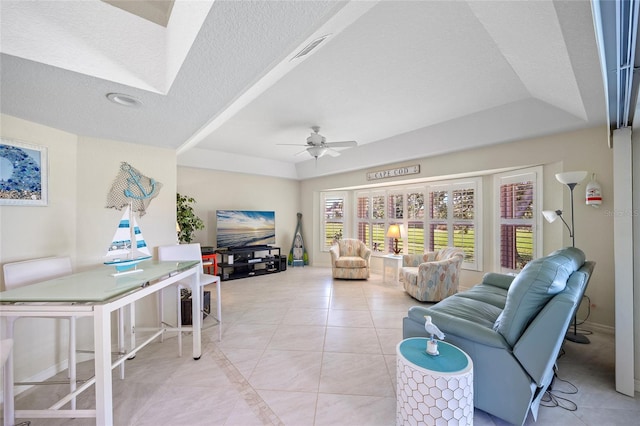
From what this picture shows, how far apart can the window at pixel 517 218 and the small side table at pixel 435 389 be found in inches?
126

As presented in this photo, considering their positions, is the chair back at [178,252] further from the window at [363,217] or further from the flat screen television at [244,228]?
the window at [363,217]

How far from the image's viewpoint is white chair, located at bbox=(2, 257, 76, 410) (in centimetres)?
175

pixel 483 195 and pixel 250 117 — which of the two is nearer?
pixel 250 117

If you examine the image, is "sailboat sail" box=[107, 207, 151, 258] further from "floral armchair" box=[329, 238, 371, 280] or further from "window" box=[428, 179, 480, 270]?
"window" box=[428, 179, 480, 270]

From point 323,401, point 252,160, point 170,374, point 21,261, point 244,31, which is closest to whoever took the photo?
point 244,31

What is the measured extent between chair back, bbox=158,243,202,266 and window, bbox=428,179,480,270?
424cm

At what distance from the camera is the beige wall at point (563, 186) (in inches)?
113

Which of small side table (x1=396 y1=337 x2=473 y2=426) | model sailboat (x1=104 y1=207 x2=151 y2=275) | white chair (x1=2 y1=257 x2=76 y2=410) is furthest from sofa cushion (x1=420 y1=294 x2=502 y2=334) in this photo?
white chair (x1=2 y1=257 x2=76 y2=410)

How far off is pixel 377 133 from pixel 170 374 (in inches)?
170

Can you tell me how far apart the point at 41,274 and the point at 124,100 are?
1557 millimetres

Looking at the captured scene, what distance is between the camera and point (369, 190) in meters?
6.22

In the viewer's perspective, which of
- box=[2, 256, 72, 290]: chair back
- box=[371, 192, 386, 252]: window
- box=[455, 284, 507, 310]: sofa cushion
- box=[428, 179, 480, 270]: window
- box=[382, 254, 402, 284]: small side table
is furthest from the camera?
box=[371, 192, 386, 252]: window

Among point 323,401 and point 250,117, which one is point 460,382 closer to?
point 323,401

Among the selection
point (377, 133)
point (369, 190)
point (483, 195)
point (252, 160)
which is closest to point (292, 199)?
point (252, 160)
